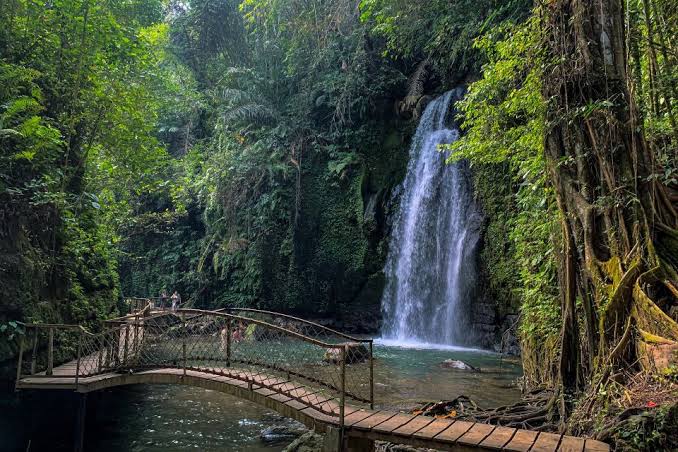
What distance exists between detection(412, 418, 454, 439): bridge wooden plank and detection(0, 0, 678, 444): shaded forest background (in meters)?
1.73

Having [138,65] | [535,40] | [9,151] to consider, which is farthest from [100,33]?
[535,40]

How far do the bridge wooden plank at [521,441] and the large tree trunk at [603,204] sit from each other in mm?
1075

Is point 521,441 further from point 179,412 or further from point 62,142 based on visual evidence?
point 62,142

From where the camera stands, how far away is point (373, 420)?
5.20 m

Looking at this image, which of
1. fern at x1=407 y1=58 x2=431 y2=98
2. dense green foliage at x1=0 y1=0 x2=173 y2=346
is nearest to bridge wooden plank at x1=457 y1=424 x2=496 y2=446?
dense green foliage at x1=0 y1=0 x2=173 y2=346

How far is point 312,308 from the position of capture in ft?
63.2

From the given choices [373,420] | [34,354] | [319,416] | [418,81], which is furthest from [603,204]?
[418,81]

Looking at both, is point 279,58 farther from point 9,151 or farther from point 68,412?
point 68,412

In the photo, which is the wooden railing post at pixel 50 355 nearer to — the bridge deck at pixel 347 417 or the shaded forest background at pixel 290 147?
the bridge deck at pixel 347 417

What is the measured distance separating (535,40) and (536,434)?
5.45m

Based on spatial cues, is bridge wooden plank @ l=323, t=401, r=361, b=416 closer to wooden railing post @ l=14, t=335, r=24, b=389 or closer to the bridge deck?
the bridge deck

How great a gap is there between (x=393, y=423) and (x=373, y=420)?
10.1 inches

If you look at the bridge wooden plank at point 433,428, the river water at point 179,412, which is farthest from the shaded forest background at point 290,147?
the bridge wooden plank at point 433,428

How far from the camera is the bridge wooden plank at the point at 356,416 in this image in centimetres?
515
